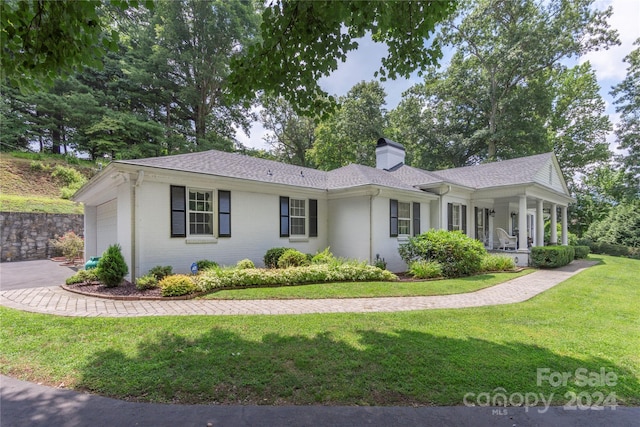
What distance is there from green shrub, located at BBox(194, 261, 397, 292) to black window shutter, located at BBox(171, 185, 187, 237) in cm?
176

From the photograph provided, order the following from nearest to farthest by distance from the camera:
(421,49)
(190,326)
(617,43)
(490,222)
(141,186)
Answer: (190,326) → (421,49) → (141,186) → (490,222) → (617,43)

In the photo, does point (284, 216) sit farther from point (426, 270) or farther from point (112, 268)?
point (112, 268)

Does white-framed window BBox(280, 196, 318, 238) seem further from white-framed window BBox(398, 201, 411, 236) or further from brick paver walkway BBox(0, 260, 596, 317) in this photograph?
brick paver walkway BBox(0, 260, 596, 317)

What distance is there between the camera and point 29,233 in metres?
15.8

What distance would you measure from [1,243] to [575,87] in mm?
43507

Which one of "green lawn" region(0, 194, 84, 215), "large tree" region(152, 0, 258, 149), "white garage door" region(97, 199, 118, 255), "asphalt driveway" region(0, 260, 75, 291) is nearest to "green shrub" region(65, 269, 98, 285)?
"asphalt driveway" region(0, 260, 75, 291)

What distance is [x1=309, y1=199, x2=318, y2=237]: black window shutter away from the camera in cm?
1261

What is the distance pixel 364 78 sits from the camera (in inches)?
1065

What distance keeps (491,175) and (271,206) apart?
40.3 feet

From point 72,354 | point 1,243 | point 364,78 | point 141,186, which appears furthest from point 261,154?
Answer: point 72,354

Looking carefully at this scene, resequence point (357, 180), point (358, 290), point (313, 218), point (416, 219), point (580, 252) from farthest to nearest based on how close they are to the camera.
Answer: point (580, 252) < point (416, 219) < point (313, 218) < point (357, 180) < point (358, 290)

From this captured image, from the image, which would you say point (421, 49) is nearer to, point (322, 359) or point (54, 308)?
point (322, 359)

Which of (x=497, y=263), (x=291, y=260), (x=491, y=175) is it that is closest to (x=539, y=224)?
(x=491, y=175)

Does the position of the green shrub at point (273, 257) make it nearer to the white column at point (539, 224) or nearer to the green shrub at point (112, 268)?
the green shrub at point (112, 268)
